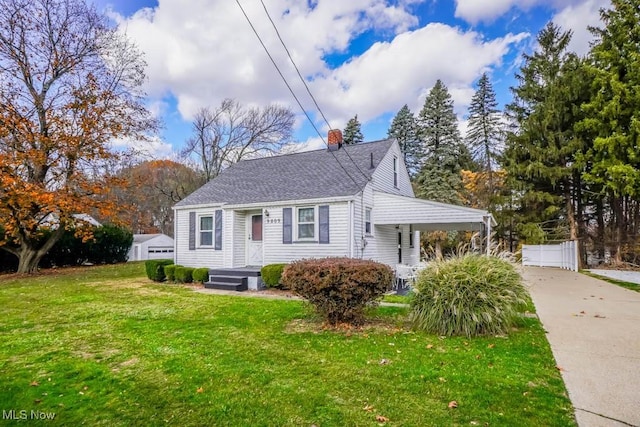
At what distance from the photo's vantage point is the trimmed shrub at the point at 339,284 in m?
5.64

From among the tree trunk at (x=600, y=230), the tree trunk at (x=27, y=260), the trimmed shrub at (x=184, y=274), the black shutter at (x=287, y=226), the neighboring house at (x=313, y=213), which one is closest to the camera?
the neighboring house at (x=313, y=213)

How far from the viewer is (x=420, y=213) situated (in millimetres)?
11703

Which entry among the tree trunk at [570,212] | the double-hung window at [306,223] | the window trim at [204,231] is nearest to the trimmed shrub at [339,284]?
the double-hung window at [306,223]

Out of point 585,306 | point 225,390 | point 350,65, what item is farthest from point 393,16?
point 225,390

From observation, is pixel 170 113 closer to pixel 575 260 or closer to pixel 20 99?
pixel 20 99

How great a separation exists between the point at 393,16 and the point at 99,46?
1286 centimetres

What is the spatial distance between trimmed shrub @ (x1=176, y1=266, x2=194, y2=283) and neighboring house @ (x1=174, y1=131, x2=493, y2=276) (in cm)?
97

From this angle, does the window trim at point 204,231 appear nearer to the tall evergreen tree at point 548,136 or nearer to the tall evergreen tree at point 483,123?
the tall evergreen tree at point 548,136

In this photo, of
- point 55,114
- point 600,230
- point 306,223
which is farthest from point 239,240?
point 600,230

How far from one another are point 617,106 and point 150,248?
2962 cm

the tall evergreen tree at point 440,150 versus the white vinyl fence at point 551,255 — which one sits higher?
the tall evergreen tree at point 440,150

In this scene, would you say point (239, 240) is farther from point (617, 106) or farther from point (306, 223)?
point (617, 106)

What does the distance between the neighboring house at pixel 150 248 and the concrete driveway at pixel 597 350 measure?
86.1ft

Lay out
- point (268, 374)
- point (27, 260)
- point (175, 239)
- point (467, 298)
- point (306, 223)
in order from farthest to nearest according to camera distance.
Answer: point (27, 260) → point (175, 239) → point (306, 223) → point (467, 298) → point (268, 374)
